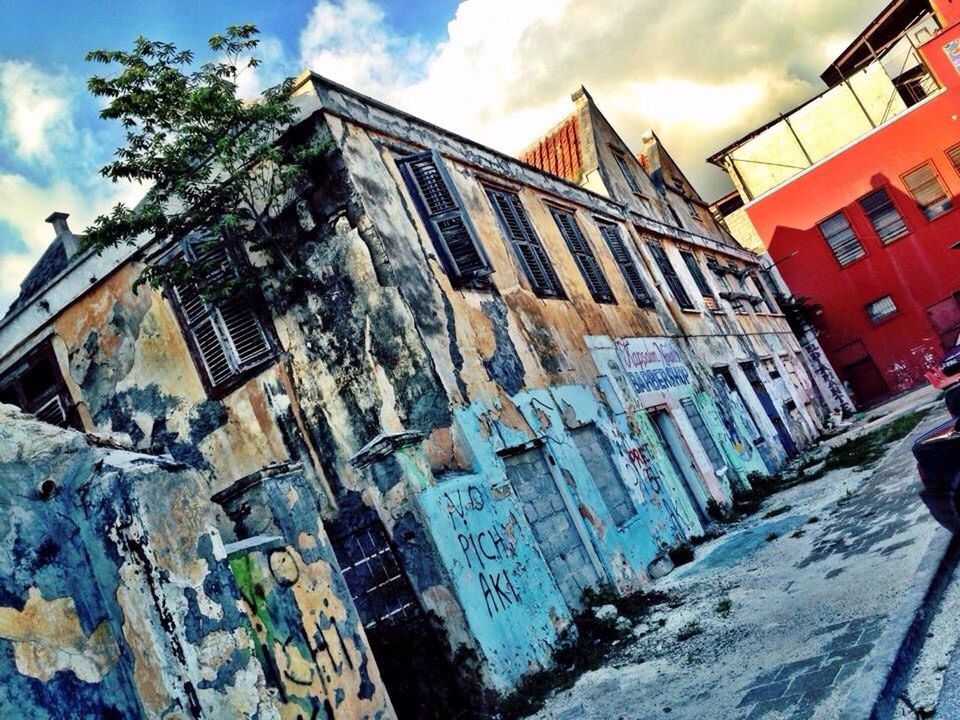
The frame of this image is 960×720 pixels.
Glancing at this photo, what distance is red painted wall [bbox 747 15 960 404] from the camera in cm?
2158

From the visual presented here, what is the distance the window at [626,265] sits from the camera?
497 inches

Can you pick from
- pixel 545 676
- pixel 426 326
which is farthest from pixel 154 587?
pixel 426 326

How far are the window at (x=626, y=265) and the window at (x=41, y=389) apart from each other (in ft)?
29.6

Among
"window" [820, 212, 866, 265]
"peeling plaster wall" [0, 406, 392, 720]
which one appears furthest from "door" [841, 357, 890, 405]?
"peeling plaster wall" [0, 406, 392, 720]

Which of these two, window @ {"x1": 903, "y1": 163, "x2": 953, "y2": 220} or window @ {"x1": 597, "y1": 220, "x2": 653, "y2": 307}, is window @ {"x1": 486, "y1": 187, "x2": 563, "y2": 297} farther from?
window @ {"x1": 903, "y1": 163, "x2": 953, "y2": 220}

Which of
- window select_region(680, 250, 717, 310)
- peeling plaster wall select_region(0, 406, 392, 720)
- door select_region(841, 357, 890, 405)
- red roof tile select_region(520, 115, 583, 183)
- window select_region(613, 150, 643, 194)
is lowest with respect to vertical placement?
door select_region(841, 357, 890, 405)

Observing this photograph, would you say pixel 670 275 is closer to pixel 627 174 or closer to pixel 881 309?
pixel 627 174

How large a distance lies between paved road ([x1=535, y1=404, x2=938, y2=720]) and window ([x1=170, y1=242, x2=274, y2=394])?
486cm

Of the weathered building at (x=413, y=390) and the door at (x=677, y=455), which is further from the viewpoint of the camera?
the door at (x=677, y=455)

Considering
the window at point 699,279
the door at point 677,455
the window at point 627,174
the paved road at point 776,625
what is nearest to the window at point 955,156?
the window at point 699,279

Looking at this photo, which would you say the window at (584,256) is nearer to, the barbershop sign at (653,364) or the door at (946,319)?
the barbershop sign at (653,364)

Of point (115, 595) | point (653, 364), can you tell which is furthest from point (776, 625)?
point (653, 364)

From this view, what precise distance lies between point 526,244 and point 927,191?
60.3ft

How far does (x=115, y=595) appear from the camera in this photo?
2.99 metres
